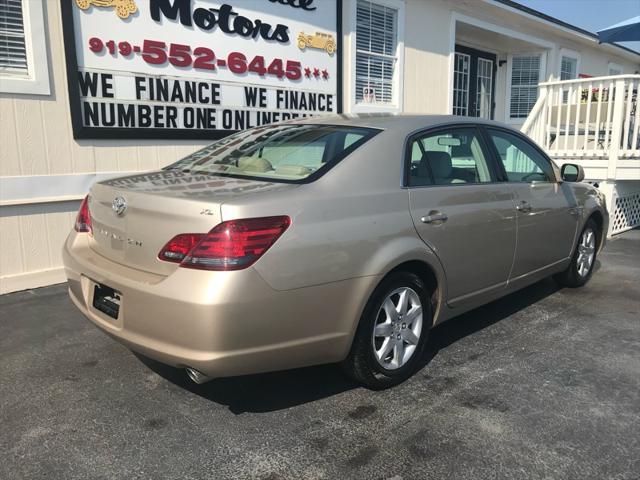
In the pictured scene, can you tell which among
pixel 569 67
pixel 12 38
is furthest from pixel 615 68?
pixel 12 38

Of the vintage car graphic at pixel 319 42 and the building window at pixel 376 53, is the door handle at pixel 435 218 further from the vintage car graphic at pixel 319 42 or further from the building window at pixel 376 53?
the building window at pixel 376 53

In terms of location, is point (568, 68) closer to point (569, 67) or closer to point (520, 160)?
point (569, 67)

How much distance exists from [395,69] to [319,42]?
6.20 ft

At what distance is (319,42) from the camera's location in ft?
24.5

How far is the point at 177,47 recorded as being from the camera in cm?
597

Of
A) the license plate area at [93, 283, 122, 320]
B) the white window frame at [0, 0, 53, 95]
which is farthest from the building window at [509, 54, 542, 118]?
the license plate area at [93, 283, 122, 320]

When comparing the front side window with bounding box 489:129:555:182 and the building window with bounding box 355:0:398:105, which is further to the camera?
the building window with bounding box 355:0:398:105

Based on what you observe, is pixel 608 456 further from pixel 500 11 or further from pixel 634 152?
pixel 500 11

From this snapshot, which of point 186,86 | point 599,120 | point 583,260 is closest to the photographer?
point 583,260

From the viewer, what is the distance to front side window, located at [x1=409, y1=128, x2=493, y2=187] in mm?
3361

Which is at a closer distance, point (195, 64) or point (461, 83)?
point (195, 64)

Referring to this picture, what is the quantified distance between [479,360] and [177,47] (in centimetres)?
453

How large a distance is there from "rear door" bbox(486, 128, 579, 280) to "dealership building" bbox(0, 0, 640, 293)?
113 cm

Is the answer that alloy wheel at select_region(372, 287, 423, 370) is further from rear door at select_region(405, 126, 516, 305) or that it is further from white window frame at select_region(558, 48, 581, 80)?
white window frame at select_region(558, 48, 581, 80)
